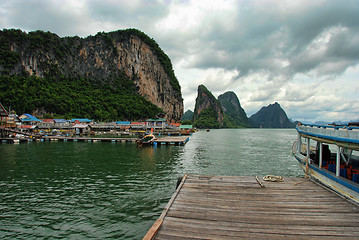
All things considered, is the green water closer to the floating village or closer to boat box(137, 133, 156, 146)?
boat box(137, 133, 156, 146)

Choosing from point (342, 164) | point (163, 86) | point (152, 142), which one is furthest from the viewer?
point (163, 86)

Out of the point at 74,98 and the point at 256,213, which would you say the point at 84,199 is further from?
the point at 74,98

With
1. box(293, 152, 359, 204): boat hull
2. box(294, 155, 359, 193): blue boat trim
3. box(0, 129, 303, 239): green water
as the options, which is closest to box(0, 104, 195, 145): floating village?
box(0, 129, 303, 239): green water

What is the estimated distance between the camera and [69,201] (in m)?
11.9

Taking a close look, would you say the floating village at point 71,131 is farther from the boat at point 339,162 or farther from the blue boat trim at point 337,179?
the blue boat trim at point 337,179

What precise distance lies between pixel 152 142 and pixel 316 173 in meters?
36.9

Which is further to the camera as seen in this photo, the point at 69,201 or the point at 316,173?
the point at 69,201

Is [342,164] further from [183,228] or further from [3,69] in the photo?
[3,69]

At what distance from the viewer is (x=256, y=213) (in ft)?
20.7

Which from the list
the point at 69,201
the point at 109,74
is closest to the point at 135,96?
the point at 109,74

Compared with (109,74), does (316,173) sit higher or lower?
lower

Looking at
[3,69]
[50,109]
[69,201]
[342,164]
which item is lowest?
[69,201]

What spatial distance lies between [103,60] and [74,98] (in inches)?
1627

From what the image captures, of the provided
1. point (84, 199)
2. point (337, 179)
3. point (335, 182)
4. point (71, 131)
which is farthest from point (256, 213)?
point (71, 131)
